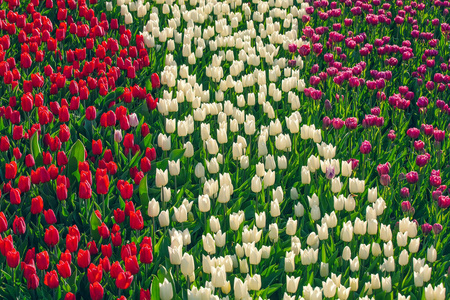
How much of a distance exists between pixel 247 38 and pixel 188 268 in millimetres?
3895

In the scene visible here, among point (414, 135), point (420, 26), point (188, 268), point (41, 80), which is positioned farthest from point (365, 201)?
point (420, 26)

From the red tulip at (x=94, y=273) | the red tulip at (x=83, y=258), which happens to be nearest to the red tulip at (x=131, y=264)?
the red tulip at (x=94, y=273)

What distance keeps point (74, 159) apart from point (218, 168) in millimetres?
991

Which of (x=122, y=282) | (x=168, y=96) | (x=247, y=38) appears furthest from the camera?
(x=247, y=38)

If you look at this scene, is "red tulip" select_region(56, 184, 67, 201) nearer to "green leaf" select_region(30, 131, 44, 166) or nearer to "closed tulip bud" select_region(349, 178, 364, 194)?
"green leaf" select_region(30, 131, 44, 166)

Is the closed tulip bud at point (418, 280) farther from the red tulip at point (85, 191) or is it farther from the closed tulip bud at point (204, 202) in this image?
the red tulip at point (85, 191)

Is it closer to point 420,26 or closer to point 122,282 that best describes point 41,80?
point 122,282

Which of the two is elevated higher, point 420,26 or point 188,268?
point 188,268

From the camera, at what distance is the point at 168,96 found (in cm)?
506

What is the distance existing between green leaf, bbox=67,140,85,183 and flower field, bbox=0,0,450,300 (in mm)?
15

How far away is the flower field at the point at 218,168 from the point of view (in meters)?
3.30

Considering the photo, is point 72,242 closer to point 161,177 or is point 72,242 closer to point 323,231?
point 161,177

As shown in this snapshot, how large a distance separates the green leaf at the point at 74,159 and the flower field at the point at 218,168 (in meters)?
0.01

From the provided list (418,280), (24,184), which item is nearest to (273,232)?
(418,280)
